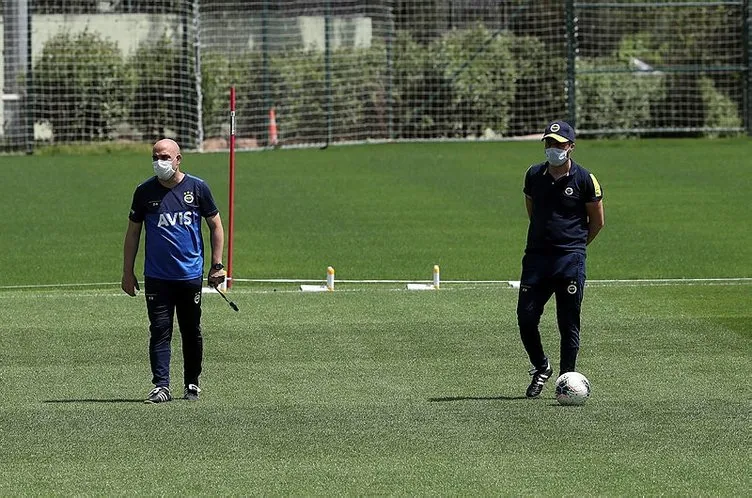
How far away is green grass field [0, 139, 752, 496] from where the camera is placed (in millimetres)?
9477

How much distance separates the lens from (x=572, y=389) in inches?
453

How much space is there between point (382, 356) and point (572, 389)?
2887 millimetres

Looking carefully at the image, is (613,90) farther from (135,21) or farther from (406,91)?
(135,21)

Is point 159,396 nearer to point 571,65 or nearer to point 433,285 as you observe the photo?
point 433,285

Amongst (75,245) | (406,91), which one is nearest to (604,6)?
(406,91)

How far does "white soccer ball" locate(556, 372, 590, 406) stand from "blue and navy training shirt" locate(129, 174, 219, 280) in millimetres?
2708

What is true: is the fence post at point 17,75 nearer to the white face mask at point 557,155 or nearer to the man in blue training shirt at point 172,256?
the man in blue training shirt at point 172,256

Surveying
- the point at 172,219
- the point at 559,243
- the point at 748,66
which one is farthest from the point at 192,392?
the point at 748,66

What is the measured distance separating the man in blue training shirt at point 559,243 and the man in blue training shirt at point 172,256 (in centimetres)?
220

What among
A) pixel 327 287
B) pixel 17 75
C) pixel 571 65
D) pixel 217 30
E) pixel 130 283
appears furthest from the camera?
pixel 217 30

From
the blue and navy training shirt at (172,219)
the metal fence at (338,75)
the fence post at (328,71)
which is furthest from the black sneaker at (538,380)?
the fence post at (328,71)

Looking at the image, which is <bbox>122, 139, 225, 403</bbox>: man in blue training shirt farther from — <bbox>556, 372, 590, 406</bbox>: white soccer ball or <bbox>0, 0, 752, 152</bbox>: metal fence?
<bbox>0, 0, 752, 152</bbox>: metal fence

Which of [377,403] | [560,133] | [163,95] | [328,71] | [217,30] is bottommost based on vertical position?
[377,403]

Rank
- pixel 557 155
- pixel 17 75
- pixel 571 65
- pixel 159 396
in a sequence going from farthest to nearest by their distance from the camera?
pixel 571 65 → pixel 17 75 → pixel 159 396 → pixel 557 155
